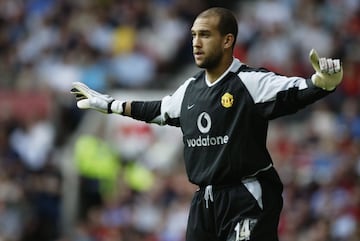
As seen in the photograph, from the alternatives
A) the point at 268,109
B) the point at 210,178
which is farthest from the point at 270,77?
the point at 210,178

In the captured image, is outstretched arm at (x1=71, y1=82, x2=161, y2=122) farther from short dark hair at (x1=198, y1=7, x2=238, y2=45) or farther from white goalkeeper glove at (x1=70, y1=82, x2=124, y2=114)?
short dark hair at (x1=198, y1=7, x2=238, y2=45)

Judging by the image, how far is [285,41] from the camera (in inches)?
612

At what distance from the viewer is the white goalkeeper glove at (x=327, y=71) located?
23.7 feet

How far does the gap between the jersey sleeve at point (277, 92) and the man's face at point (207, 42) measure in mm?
213

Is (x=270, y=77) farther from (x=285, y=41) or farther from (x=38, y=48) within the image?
(x=38, y=48)

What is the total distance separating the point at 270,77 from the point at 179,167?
22.7 ft

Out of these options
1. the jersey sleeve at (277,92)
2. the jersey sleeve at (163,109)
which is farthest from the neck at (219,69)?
the jersey sleeve at (163,109)

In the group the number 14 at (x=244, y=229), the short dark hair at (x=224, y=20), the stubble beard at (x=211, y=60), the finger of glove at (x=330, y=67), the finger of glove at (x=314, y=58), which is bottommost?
the number 14 at (x=244, y=229)

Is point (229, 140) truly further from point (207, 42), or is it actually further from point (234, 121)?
point (207, 42)

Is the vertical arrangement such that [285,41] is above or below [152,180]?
above

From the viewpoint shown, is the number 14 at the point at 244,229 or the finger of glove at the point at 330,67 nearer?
the finger of glove at the point at 330,67

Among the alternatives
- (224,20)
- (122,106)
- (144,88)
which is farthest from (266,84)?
(144,88)

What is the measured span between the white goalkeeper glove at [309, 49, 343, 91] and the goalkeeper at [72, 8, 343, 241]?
0.85ft

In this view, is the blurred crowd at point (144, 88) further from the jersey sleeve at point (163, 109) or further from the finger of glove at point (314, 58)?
the finger of glove at point (314, 58)
